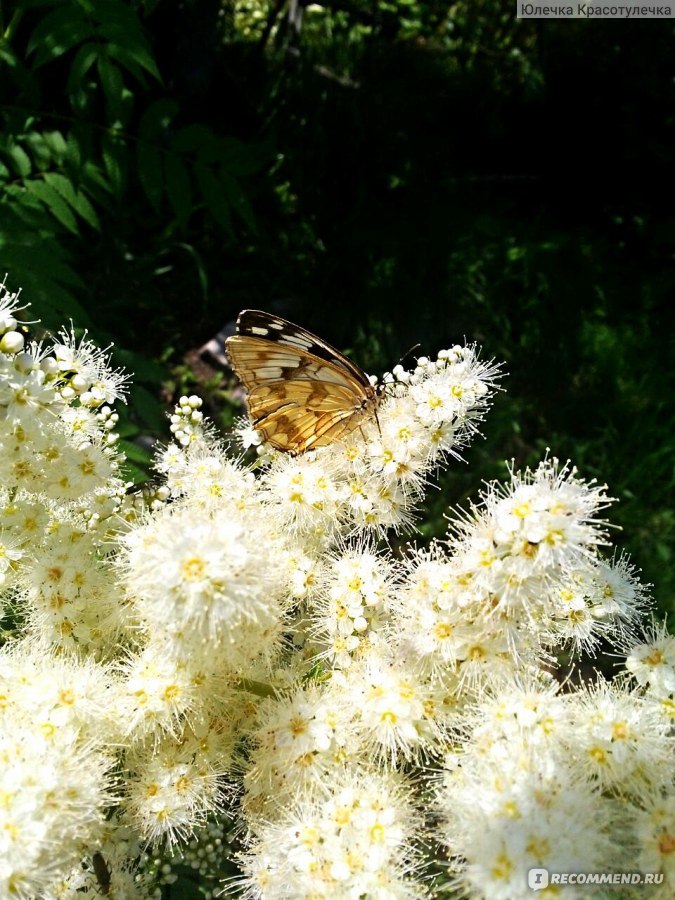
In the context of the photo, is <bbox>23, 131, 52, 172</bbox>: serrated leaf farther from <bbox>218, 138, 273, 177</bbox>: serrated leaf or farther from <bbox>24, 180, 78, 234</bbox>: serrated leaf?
<bbox>218, 138, 273, 177</bbox>: serrated leaf

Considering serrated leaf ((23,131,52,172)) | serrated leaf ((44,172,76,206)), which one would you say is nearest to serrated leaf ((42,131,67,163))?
serrated leaf ((23,131,52,172))

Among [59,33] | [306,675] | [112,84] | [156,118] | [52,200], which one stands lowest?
[306,675]

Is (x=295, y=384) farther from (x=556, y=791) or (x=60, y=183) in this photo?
(x=556, y=791)

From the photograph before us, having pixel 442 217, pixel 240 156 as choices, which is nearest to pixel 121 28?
pixel 240 156

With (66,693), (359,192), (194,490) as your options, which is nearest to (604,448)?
(359,192)

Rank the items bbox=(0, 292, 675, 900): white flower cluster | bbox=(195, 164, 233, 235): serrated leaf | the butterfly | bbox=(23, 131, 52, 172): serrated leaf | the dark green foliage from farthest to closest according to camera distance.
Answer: the dark green foliage → bbox=(195, 164, 233, 235): serrated leaf → bbox=(23, 131, 52, 172): serrated leaf → the butterfly → bbox=(0, 292, 675, 900): white flower cluster

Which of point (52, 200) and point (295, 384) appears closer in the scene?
point (295, 384)
